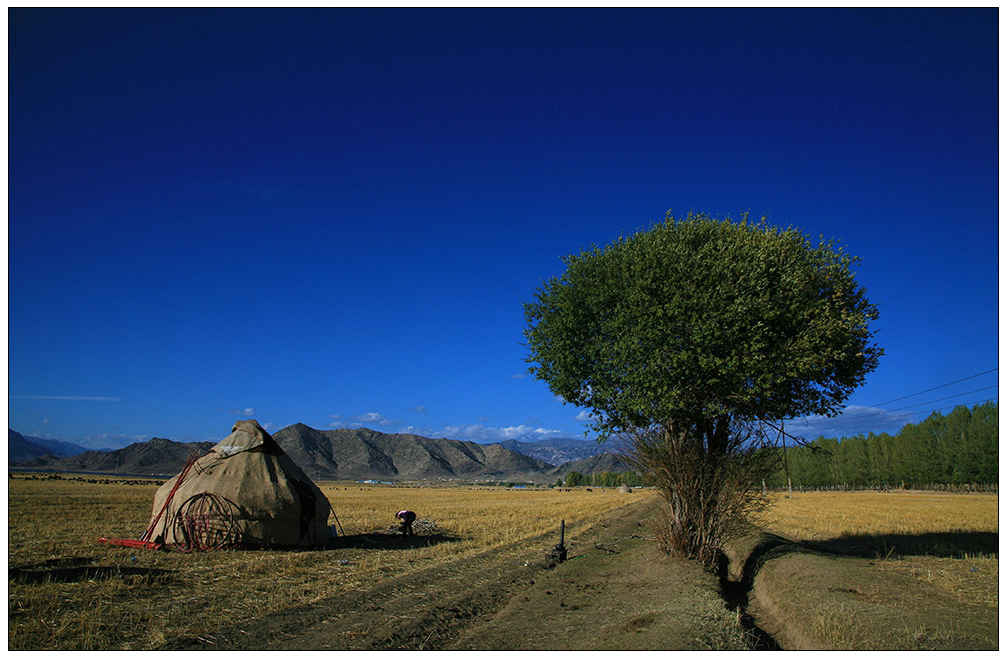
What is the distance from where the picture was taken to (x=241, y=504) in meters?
19.3

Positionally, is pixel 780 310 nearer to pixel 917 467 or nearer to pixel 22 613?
pixel 22 613

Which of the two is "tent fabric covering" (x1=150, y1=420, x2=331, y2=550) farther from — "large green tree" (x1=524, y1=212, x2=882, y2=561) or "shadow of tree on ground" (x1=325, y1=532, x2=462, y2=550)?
"large green tree" (x1=524, y1=212, x2=882, y2=561)

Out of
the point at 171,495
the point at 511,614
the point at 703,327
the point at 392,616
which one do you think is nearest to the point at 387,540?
the point at 171,495

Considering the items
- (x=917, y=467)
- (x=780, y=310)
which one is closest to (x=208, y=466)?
(x=780, y=310)

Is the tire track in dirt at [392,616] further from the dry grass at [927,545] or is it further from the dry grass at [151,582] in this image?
the dry grass at [927,545]

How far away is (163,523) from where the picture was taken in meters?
19.3

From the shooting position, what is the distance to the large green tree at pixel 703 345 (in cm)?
1448

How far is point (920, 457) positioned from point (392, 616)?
12314 cm

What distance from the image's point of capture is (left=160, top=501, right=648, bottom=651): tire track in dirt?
8719mm

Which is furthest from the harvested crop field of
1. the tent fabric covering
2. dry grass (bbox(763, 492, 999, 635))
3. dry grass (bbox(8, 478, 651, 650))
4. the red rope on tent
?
the red rope on tent

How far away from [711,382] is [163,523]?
61.3 ft

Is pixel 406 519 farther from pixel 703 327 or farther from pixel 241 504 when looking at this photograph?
pixel 703 327

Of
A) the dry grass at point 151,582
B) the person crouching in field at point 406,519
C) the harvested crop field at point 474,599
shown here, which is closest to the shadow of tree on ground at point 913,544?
the harvested crop field at point 474,599

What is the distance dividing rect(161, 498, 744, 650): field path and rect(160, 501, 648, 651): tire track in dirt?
0.06 ft
